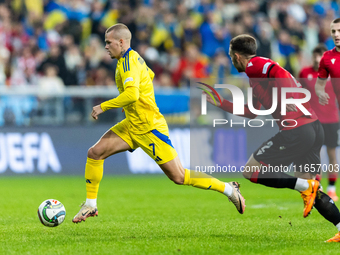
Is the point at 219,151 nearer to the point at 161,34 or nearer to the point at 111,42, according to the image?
the point at 161,34

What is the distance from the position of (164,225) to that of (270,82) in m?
2.40

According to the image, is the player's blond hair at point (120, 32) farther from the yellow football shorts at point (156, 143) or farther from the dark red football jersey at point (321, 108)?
the dark red football jersey at point (321, 108)

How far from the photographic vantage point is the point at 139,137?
6949 mm

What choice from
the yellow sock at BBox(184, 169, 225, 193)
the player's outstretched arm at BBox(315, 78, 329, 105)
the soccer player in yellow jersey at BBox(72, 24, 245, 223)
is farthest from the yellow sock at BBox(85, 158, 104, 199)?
the player's outstretched arm at BBox(315, 78, 329, 105)

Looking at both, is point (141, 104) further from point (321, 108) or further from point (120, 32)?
point (321, 108)

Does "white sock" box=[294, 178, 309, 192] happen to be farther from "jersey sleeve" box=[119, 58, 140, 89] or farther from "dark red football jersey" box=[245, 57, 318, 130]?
"jersey sleeve" box=[119, 58, 140, 89]

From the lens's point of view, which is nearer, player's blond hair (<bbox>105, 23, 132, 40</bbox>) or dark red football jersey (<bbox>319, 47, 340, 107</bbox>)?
player's blond hair (<bbox>105, 23, 132, 40</bbox>)

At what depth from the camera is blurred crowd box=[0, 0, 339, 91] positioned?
558 inches

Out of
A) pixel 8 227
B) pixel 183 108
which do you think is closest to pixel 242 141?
pixel 183 108

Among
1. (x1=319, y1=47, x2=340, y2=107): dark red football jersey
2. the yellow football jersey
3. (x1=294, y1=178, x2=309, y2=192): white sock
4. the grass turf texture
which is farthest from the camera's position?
(x1=319, y1=47, x2=340, y2=107): dark red football jersey

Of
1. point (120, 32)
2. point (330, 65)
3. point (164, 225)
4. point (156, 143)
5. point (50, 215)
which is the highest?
point (120, 32)

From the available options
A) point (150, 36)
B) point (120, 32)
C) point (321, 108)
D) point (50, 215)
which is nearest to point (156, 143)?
point (120, 32)

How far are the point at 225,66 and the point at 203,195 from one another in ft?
17.5

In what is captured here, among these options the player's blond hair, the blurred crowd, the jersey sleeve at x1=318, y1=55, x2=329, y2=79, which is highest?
the blurred crowd
